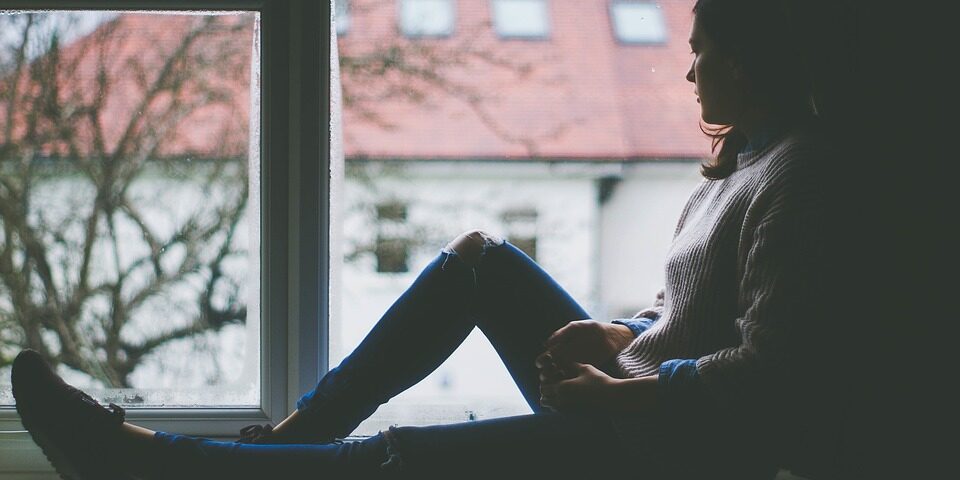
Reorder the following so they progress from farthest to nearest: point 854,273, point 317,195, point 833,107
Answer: point 317,195 → point 833,107 → point 854,273

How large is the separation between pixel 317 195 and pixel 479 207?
270mm

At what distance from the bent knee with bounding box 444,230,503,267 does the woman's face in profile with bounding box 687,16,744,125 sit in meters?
0.34

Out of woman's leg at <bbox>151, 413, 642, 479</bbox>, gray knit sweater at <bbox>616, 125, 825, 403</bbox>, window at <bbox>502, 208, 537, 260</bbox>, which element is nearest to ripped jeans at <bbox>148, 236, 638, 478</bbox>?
woman's leg at <bbox>151, 413, 642, 479</bbox>

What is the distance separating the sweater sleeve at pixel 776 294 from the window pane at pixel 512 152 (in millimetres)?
504

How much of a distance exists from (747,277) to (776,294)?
0.05 metres

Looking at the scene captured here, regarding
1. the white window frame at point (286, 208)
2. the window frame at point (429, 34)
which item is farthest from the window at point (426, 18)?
the white window frame at point (286, 208)

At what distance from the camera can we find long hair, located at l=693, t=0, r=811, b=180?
996 mm

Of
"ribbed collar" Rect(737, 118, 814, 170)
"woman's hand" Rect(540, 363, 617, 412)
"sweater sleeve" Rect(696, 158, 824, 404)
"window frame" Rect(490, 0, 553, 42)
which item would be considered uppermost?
"window frame" Rect(490, 0, 553, 42)

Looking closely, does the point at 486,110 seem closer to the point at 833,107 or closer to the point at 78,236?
the point at 833,107

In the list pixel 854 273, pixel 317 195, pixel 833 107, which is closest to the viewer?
pixel 854 273

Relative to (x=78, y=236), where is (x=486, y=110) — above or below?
above

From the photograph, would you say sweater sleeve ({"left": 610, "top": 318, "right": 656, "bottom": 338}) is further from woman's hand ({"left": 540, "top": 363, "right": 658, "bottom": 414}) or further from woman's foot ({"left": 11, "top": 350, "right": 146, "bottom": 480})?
woman's foot ({"left": 11, "top": 350, "right": 146, "bottom": 480})

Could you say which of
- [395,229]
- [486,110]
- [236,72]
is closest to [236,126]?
[236,72]

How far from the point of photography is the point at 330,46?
1.35 metres
